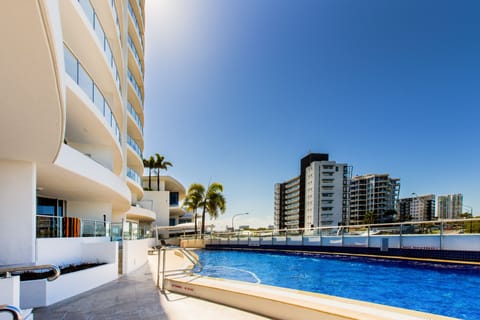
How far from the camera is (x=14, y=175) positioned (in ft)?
21.9

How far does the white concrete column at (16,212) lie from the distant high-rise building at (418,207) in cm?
12379

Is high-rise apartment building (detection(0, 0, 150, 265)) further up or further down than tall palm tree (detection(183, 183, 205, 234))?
further up

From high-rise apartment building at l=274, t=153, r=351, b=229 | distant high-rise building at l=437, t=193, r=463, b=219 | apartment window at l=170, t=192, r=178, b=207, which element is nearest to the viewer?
apartment window at l=170, t=192, r=178, b=207

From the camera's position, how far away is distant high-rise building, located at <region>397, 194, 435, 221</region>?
346 feet

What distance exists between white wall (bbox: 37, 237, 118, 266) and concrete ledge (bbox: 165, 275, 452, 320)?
418cm

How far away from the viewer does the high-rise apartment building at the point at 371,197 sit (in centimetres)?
8726

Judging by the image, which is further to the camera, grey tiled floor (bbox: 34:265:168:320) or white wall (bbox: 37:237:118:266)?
white wall (bbox: 37:237:118:266)

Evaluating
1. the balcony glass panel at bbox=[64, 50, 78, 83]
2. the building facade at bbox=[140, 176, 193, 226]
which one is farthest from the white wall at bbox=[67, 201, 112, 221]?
the building facade at bbox=[140, 176, 193, 226]

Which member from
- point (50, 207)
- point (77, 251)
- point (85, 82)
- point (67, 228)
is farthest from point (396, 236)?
point (50, 207)

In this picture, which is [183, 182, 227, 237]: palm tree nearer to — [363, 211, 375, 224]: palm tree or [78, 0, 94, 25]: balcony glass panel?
[78, 0, 94, 25]: balcony glass panel

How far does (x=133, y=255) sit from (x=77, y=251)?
235 cm

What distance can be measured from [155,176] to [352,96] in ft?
106

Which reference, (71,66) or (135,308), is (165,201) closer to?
(71,66)

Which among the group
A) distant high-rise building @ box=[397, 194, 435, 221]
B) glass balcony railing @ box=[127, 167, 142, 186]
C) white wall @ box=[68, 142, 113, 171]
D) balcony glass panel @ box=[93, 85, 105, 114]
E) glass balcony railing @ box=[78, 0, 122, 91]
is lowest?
distant high-rise building @ box=[397, 194, 435, 221]
